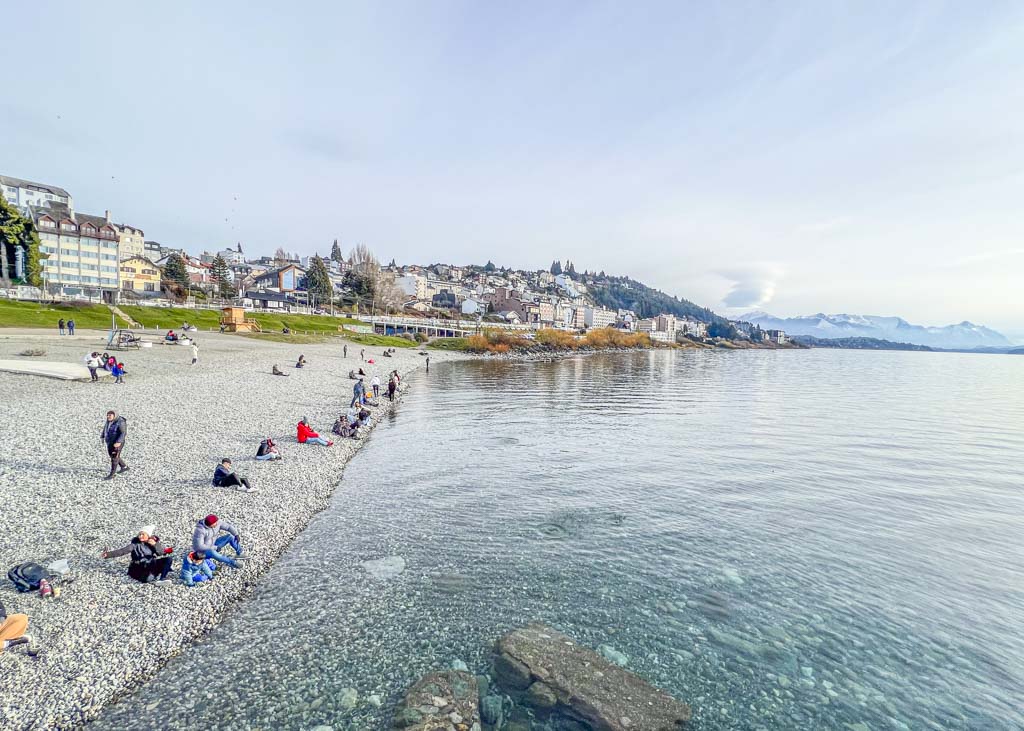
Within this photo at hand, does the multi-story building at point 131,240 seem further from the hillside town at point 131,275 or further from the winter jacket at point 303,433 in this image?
the winter jacket at point 303,433

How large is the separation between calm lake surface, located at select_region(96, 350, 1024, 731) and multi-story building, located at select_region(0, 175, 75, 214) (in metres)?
150

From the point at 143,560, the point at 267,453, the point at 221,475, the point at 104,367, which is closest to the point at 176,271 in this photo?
the point at 104,367

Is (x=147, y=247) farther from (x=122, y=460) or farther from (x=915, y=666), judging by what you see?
(x=915, y=666)

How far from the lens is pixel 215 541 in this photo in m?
13.5

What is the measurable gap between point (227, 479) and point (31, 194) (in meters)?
160

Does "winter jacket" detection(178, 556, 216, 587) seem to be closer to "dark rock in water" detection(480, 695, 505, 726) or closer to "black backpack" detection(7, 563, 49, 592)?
"black backpack" detection(7, 563, 49, 592)

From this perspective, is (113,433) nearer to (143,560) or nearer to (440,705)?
(143,560)

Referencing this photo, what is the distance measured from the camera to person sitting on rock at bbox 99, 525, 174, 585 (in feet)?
38.5

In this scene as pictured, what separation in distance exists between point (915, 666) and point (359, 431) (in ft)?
88.3

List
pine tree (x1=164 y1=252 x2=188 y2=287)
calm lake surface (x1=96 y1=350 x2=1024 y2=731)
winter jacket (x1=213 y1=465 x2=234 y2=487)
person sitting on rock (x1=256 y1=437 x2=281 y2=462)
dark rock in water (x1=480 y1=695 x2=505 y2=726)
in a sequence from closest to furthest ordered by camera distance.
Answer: dark rock in water (x1=480 y1=695 x2=505 y2=726) < calm lake surface (x1=96 y1=350 x2=1024 y2=731) < winter jacket (x1=213 y1=465 x2=234 y2=487) < person sitting on rock (x1=256 y1=437 x2=281 y2=462) < pine tree (x1=164 y1=252 x2=188 y2=287)

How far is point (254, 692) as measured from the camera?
908 centimetres

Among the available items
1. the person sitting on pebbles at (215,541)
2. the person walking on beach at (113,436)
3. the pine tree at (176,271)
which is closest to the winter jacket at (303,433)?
the person walking on beach at (113,436)

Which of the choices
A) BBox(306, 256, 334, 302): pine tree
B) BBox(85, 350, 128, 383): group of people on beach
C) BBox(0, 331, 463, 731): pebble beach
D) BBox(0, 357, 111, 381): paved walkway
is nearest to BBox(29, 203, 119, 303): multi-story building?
BBox(306, 256, 334, 302): pine tree

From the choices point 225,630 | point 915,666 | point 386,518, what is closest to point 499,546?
point 386,518
